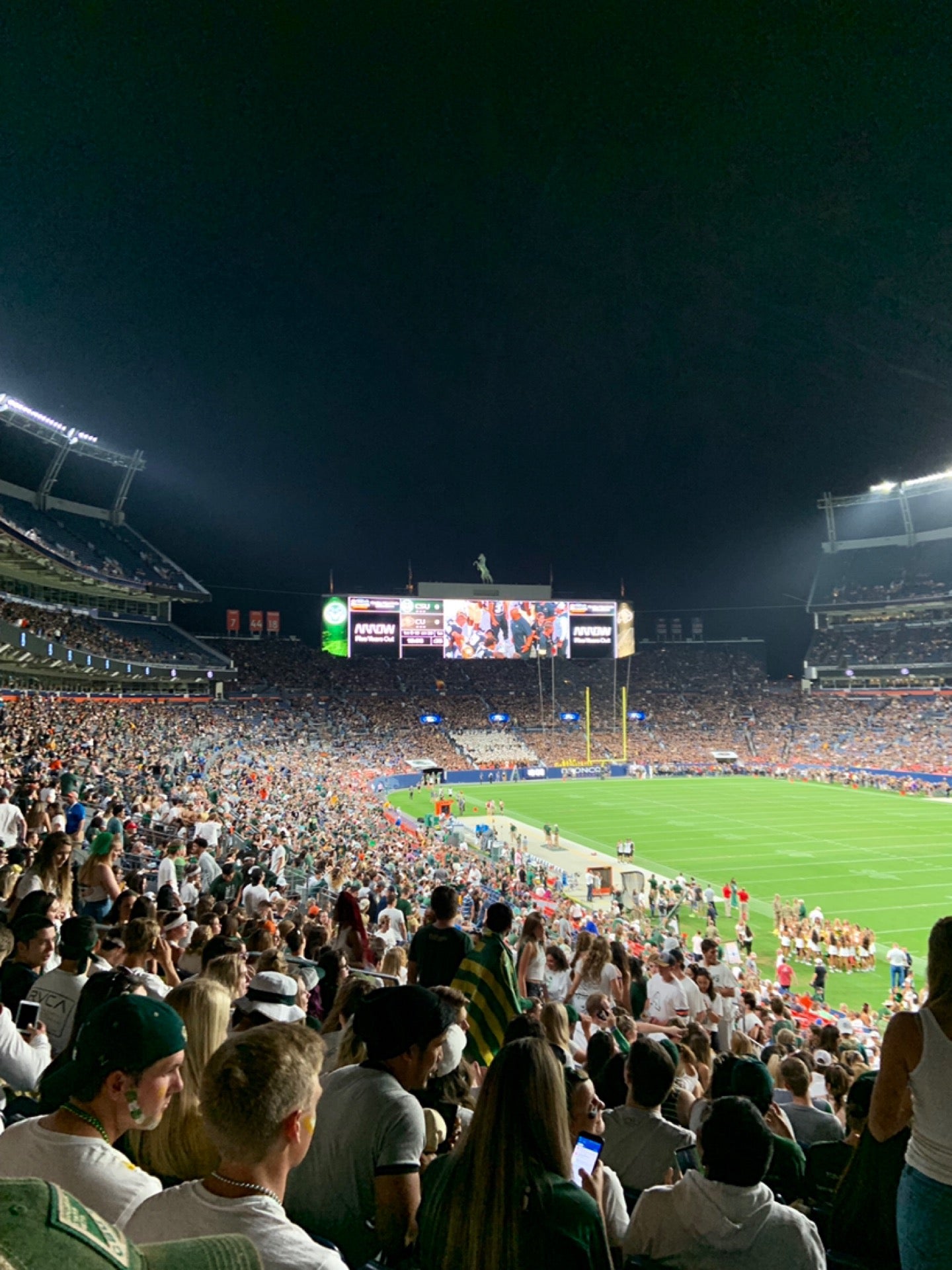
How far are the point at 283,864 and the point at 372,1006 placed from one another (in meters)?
15.5

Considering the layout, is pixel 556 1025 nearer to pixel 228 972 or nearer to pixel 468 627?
pixel 228 972

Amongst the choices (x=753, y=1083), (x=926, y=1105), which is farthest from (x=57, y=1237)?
(x=753, y=1083)

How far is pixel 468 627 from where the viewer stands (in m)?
69.8

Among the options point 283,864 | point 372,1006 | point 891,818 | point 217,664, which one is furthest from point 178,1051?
point 217,664

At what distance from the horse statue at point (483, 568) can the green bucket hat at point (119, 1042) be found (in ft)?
262

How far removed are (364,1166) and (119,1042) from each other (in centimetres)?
90

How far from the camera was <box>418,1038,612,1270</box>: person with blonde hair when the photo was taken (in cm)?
219

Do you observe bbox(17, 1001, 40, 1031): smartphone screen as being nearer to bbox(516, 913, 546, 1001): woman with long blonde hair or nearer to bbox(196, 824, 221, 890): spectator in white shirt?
bbox(516, 913, 546, 1001): woman with long blonde hair

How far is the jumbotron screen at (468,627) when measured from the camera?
67.4 meters

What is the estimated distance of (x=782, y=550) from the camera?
301 feet

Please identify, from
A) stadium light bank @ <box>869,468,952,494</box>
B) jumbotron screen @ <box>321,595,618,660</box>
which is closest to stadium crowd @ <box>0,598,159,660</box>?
jumbotron screen @ <box>321,595,618,660</box>

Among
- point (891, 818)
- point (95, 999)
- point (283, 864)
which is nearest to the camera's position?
point (95, 999)

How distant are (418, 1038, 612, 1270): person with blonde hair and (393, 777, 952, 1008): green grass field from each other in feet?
57.4

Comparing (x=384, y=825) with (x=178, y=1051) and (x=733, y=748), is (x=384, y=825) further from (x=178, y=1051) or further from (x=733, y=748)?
(x=733, y=748)
